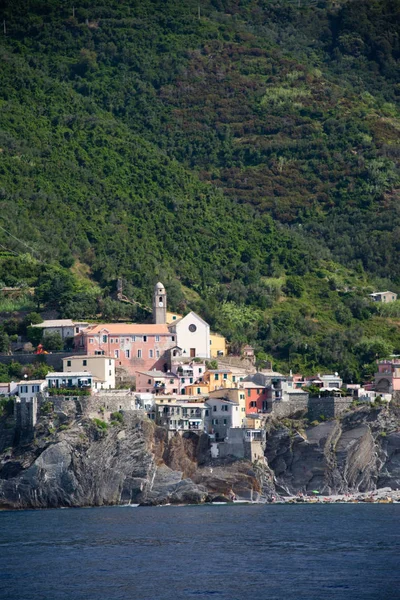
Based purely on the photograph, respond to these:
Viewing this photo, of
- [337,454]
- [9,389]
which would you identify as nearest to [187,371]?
[337,454]

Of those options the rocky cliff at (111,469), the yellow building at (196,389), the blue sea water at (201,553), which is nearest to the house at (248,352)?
the yellow building at (196,389)

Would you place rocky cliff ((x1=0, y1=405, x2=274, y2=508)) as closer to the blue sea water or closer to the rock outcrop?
the blue sea water

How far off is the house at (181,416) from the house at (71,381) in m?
5.30

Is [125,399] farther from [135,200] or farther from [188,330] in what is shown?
[135,200]

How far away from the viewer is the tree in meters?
133

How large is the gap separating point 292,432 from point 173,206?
202 ft

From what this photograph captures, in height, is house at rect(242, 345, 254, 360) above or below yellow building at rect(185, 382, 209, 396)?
above

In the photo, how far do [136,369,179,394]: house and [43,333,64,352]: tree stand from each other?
698 centimetres

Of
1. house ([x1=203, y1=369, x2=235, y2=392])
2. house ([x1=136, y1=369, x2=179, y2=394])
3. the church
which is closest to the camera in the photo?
house ([x1=136, y1=369, x2=179, y2=394])

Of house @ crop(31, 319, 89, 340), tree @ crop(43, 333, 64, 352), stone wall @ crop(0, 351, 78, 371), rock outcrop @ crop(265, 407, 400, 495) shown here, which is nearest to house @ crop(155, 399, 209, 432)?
rock outcrop @ crop(265, 407, 400, 495)

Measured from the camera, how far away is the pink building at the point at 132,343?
13225 cm

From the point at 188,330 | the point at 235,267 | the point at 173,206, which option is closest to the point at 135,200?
the point at 173,206

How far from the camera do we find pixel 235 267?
565ft

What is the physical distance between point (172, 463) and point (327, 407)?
14.4m
